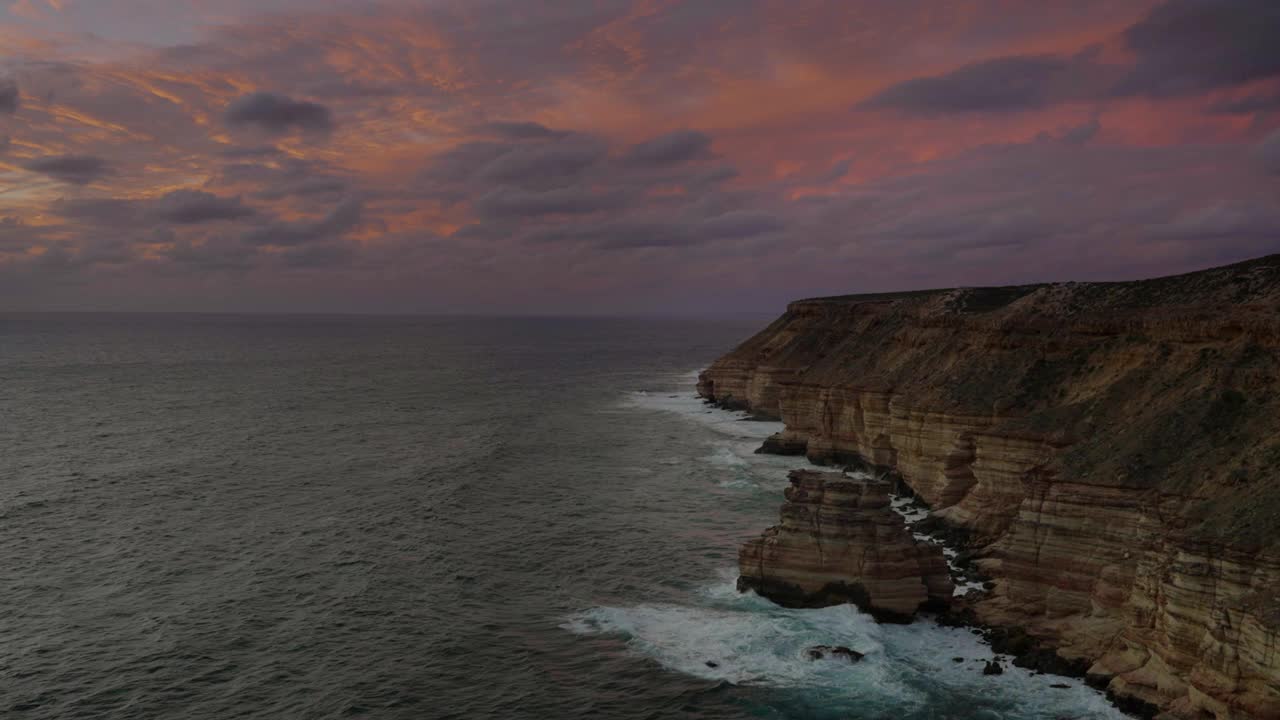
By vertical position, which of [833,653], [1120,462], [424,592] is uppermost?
[1120,462]

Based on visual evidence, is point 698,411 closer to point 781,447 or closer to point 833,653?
point 781,447

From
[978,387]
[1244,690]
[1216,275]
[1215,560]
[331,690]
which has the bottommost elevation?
[331,690]

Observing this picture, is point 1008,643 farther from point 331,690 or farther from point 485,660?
point 331,690

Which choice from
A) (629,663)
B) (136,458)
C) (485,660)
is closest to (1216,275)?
(629,663)

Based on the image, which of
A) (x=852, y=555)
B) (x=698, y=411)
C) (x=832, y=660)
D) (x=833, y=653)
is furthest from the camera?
(x=698, y=411)

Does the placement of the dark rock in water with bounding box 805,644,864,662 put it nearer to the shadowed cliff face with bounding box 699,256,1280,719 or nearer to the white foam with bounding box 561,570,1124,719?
the white foam with bounding box 561,570,1124,719

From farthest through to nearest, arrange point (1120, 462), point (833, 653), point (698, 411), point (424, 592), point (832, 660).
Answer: point (698, 411) < point (424, 592) < point (1120, 462) < point (833, 653) < point (832, 660)

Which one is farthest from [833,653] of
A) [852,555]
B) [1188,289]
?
[1188,289]

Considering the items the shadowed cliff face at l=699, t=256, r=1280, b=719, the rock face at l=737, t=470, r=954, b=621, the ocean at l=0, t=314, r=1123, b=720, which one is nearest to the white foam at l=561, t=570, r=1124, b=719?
the ocean at l=0, t=314, r=1123, b=720
